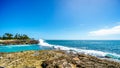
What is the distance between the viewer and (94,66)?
590 inches

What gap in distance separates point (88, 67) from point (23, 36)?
116719 mm

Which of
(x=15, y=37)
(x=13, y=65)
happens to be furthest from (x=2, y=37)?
(x=13, y=65)

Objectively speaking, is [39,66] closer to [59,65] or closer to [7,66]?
[59,65]

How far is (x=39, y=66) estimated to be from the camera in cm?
1606

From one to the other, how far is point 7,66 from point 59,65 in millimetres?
6187

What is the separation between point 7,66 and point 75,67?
777cm

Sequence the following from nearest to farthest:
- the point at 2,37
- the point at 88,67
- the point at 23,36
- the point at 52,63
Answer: the point at 88,67 → the point at 52,63 → the point at 2,37 → the point at 23,36

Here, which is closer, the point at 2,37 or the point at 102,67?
the point at 102,67

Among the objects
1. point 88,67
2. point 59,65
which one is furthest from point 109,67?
point 59,65

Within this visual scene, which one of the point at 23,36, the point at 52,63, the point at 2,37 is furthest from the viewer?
the point at 23,36

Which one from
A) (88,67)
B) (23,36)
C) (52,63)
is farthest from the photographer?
(23,36)

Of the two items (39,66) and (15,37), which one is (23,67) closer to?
(39,66)

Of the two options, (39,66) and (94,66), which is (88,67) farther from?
(39,66)

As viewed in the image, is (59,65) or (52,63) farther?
(52,63)
